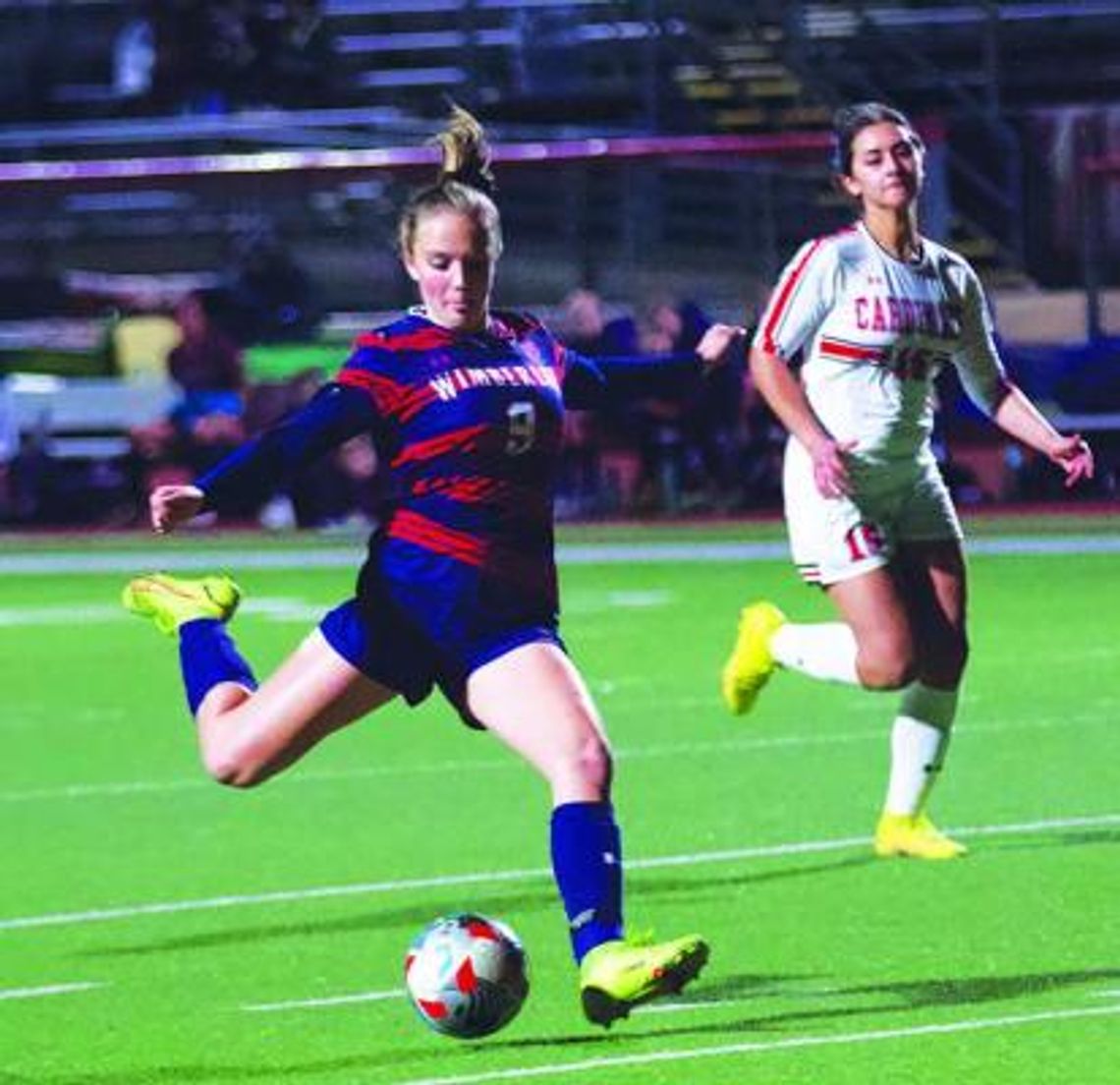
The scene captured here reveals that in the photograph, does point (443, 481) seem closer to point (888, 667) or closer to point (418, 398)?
point (418, 398)

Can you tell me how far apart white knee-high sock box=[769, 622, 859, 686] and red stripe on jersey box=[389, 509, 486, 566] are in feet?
10.1

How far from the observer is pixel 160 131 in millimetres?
32344

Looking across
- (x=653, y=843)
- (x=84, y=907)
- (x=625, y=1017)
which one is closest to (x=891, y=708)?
(x=653, y=843)

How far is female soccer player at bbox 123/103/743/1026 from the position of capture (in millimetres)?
8125

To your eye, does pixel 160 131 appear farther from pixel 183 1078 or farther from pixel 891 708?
pixel 183 1078

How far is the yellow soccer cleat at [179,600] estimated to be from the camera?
9297 millimetres

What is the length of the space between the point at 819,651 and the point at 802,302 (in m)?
1.32

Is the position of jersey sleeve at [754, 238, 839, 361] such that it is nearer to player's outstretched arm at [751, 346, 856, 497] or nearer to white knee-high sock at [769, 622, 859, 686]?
player's outstretched arm at [751, 346, 856, 497]

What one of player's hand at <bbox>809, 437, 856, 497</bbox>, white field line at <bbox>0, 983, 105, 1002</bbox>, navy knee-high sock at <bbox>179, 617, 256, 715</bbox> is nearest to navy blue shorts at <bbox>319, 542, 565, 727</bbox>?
navy knee-high sock at <bbox>179, 617, 256, 715</bbox>

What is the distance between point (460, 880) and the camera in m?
11.1

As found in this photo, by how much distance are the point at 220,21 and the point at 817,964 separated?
81.8ft

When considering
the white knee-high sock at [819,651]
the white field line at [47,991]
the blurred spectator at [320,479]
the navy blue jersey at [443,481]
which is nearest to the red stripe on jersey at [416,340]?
the navy blue jersey at [443,481]

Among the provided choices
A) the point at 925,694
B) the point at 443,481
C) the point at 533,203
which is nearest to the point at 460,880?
the point at 925,694

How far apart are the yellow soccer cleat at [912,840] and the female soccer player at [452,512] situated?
3.07m
